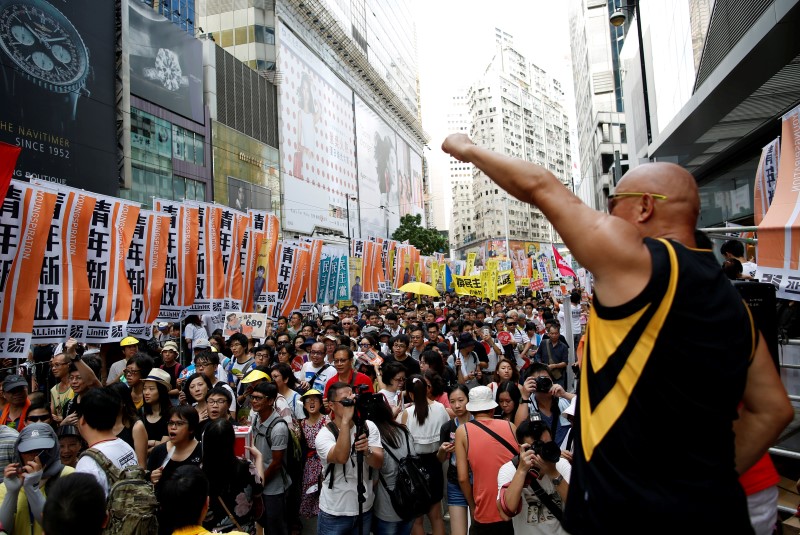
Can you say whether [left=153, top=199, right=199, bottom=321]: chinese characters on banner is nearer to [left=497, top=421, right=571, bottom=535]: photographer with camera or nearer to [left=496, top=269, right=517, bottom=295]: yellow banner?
[left=497, top=421, right=571, bottom=535]: photographer with camera

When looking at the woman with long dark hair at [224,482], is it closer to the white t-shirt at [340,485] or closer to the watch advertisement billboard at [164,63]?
the white t-shirt at [340,485]

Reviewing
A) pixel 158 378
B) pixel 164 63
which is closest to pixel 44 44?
pixel 164 63

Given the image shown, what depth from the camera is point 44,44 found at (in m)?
21.9

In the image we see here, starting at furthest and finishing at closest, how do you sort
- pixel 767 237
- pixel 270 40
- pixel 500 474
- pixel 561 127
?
pixel 561 127 → pixel 270 40 → pixel 767 237 → pixel 500 474

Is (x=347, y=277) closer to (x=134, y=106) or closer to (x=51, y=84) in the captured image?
(x=51, y=84)

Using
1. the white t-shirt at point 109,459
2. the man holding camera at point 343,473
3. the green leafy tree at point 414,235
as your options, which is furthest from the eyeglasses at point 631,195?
the green leafy tree at point 414,235

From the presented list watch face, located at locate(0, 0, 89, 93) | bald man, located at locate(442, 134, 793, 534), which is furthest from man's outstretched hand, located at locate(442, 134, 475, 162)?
watch face, located at locate(0, 0, 89, 93)

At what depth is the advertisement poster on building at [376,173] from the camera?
62594mm

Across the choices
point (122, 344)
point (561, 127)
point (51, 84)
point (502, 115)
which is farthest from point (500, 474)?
point (561, 127)

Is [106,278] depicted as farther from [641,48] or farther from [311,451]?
[641,48]

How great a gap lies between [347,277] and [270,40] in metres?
33.7

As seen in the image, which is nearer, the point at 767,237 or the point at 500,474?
the point at 500,474

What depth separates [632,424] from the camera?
4.27ft

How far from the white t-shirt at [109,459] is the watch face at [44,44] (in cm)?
2287
